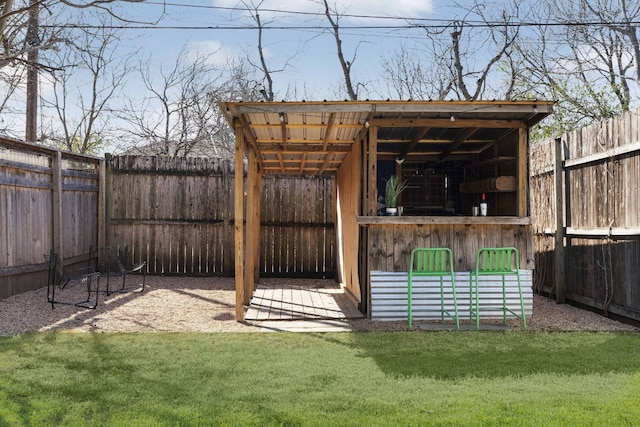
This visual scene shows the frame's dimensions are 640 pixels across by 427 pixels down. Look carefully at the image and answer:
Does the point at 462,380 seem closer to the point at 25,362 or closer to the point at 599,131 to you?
the point at 25,362

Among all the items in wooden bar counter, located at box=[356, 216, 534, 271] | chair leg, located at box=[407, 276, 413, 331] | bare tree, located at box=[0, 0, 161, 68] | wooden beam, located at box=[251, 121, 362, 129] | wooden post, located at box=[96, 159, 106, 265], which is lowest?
chair leg, located at box=[407, 276, 413, 331]

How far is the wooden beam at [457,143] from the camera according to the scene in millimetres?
6974

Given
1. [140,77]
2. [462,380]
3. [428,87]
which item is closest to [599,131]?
[462,380]

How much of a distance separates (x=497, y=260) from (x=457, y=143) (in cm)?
232

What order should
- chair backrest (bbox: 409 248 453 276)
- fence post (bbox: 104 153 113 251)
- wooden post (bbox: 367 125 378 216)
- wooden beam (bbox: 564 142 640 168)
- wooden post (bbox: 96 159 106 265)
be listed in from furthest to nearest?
fence post (bbox: 104 153 113 251)
wooden post (bbox: 96 159 106 265)
wooden post (bbox: 367 125 378 216)
chair backrest (bbox: 409 248 453 276)
wooden beam (bbox: 564 142 640 168)

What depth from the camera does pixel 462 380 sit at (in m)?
3.73

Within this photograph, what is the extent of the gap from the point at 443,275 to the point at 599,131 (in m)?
2.51

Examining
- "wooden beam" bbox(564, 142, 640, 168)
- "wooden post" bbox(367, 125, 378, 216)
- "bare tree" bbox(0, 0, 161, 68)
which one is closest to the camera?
"wooden beam" bbox(564, 142, 640, 168)

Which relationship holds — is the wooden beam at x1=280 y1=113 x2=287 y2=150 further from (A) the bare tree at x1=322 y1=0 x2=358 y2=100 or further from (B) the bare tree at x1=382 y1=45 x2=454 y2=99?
(B) the bare tree at x1=382 y1=45 x2=454 y2=99

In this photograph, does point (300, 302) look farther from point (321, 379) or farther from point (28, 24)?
point (28, 24)

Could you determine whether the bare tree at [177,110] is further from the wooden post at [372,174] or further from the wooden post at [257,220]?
the wooden post at [372,174]

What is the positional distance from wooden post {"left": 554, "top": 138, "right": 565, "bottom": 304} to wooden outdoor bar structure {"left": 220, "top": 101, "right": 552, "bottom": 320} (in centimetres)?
59

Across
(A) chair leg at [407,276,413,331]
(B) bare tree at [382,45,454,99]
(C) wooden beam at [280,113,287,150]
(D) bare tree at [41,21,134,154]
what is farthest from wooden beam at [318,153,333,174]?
(D) bare tree at [41,21,134,154]

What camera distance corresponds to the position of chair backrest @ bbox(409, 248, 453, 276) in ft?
18.7
